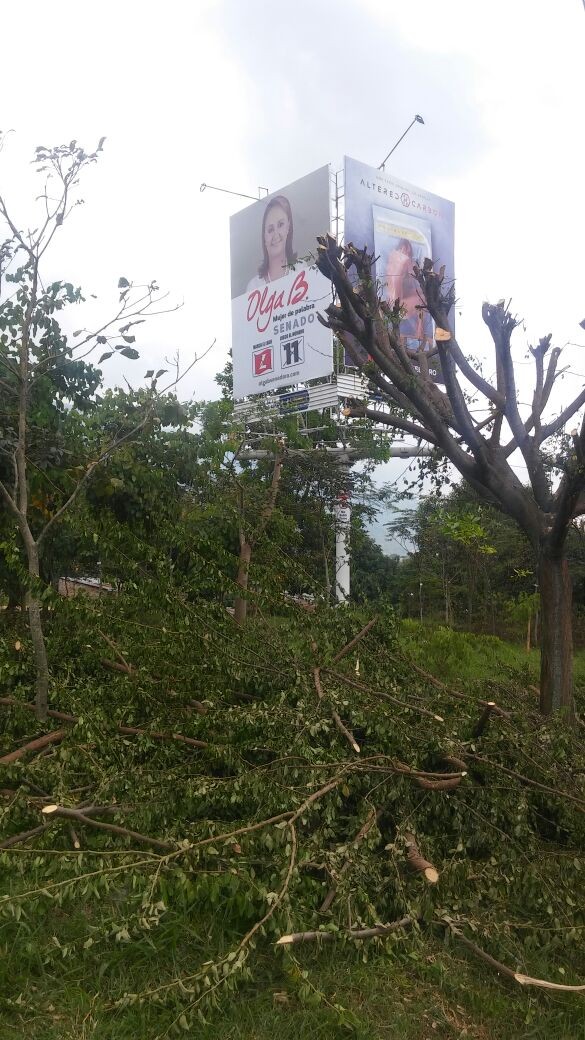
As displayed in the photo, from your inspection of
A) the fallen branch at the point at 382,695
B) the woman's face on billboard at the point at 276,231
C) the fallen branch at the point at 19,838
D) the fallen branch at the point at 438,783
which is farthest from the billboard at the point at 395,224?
the fallen branch at the point at 19,838

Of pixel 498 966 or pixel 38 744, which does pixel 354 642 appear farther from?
pixel 498 966

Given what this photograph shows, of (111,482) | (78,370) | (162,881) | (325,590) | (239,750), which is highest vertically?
(78,370)

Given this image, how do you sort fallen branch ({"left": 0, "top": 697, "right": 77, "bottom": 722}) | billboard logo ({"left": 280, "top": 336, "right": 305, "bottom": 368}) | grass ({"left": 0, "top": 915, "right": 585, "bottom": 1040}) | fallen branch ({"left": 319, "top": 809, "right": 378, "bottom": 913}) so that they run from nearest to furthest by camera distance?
1. grass ({"left": 0, "top": 915, "right": 585, "bottom": 1040})
2. fallen branch ({"left": 319, "top": 809, "right": 378, "bottom": 913})
3. fallen branch ({"left": 0, "top": 697, "right": 77, "bottom": 722})
4. billboard logo ({"left": 280, "top": 336, "right": 305, "bottom": 368})

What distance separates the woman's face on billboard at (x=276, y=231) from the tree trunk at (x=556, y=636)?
43.9 ft

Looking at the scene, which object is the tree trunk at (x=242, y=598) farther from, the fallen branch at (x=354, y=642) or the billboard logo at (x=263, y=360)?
the billboard logo at (x=263, y=360)

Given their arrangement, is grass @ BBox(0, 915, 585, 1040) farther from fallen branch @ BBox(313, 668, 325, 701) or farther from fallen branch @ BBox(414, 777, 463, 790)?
fallen branch @ BBox(313, 668, 325, 701)

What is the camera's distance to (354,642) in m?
4.51

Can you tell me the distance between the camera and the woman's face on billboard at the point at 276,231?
A: 16531 millimetres

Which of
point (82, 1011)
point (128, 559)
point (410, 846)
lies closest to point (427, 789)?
point (410, 846)

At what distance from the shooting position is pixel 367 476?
50.4 feet

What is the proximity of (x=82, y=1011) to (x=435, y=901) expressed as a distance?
120 cm

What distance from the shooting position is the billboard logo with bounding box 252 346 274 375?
16438 mm

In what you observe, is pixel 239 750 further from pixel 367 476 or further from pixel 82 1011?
pixel 367 476

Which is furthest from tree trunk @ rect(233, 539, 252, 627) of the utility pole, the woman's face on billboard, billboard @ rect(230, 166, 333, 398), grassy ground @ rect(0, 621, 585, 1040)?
the woman's face on billboard
